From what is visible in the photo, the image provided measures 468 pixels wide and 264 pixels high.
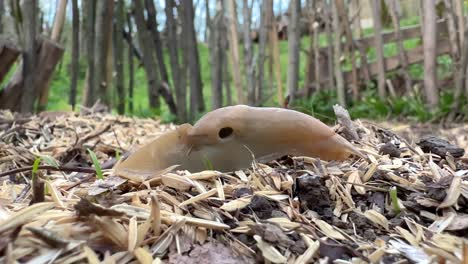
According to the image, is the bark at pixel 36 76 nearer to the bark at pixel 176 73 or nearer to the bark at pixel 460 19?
the bark at pixel 176 73

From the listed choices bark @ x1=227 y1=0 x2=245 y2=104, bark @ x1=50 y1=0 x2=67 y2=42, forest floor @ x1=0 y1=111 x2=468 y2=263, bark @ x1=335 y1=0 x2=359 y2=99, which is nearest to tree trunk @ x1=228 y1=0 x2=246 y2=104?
bark @ x1=227 y1=0 x2=245 y2=104

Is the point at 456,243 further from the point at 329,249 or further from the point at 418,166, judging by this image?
the point at 418,166

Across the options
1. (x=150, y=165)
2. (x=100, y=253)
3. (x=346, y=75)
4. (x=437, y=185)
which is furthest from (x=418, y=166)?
(x=346, y=75)

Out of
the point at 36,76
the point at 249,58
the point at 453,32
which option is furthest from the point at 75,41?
the point at 453,32

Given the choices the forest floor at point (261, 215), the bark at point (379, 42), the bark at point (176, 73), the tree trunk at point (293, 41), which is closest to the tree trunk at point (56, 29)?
the bark at point (176, 73)

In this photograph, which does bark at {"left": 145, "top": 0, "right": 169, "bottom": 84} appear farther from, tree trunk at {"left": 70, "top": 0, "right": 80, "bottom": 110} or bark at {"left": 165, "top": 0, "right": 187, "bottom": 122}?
tree trunk at {"left": 70, "top": 0, "right": 80, "bottom": 110}

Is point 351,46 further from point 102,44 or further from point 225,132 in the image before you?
point 225,132
